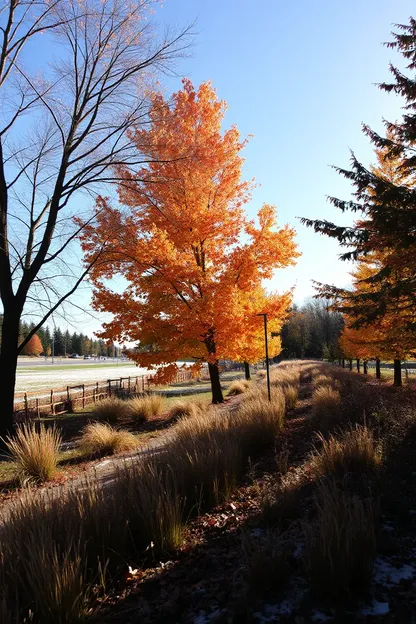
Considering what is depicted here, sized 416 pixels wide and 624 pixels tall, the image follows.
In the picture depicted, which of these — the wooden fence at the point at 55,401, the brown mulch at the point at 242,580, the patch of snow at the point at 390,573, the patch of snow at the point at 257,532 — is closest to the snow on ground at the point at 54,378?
the wooden fence at the point at 55,401

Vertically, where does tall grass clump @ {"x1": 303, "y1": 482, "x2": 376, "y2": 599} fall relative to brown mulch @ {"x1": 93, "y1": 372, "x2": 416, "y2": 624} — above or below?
above

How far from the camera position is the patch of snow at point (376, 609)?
2670 mm

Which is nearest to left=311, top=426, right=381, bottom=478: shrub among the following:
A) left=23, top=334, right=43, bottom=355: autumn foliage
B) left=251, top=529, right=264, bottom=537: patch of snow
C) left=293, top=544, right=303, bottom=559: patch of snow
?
left=251, top=529, right=264, bottom=537: patch of snow

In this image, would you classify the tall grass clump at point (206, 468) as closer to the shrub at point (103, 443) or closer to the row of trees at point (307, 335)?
the shrub at point (103, 443)

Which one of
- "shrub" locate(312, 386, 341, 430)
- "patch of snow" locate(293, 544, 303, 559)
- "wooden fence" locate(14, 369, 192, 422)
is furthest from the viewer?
"wooden fence" locate(14, 369, 192, 422)

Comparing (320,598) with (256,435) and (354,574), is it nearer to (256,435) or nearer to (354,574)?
(354,574)

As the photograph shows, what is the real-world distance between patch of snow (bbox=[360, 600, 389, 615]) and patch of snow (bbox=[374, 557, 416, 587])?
0.78 ft

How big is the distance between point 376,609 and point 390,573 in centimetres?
48

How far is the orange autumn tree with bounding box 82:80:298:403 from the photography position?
12344 mm

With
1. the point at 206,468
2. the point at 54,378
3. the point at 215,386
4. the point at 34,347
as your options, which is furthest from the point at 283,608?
the point at 34,347

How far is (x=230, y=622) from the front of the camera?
2654 millimetres

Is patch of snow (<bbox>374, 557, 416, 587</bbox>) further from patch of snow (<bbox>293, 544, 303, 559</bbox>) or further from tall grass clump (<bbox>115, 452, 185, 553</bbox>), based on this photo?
tall grass clump (<bbox>115, 452, 185, 553</bbox>)

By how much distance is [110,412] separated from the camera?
1417 cm

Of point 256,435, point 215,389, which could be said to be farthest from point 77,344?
point 256,435
